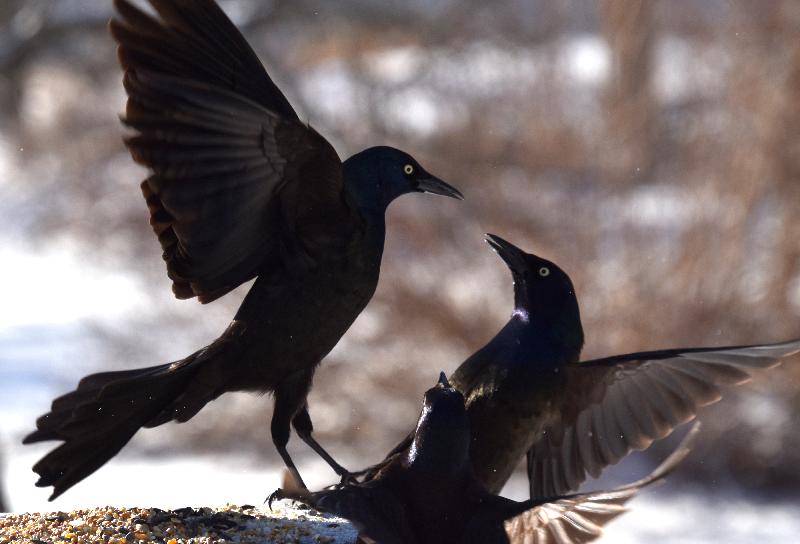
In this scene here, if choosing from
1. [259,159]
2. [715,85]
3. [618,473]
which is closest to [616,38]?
[715,85]

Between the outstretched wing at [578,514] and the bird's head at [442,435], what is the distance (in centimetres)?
20

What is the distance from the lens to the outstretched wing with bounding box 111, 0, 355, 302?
2.41 meters

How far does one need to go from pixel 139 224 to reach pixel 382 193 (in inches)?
228

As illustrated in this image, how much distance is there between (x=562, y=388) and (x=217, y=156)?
115cm

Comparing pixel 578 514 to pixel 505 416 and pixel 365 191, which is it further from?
pixel 365 191

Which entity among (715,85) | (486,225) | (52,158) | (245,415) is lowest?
(245,415)

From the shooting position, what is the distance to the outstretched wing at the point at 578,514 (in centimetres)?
208

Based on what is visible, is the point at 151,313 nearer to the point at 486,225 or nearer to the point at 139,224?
the point at 139,224

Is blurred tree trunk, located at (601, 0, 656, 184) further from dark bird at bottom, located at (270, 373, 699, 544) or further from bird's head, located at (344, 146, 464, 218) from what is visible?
dark bird at bottom, located at (270, 373, 699, 544)

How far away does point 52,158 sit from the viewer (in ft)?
32.7

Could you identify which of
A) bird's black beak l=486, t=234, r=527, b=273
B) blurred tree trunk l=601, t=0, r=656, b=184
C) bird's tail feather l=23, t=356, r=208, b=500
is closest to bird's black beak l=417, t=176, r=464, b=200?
bird's black beak l=486, t=234, r=527, b=273

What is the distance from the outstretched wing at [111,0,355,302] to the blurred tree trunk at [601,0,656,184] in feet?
15.0

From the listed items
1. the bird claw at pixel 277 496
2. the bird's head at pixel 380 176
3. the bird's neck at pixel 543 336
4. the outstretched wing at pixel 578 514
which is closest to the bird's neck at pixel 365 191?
the bird's head at pixel 380 176

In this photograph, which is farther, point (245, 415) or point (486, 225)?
point (245, 415)
